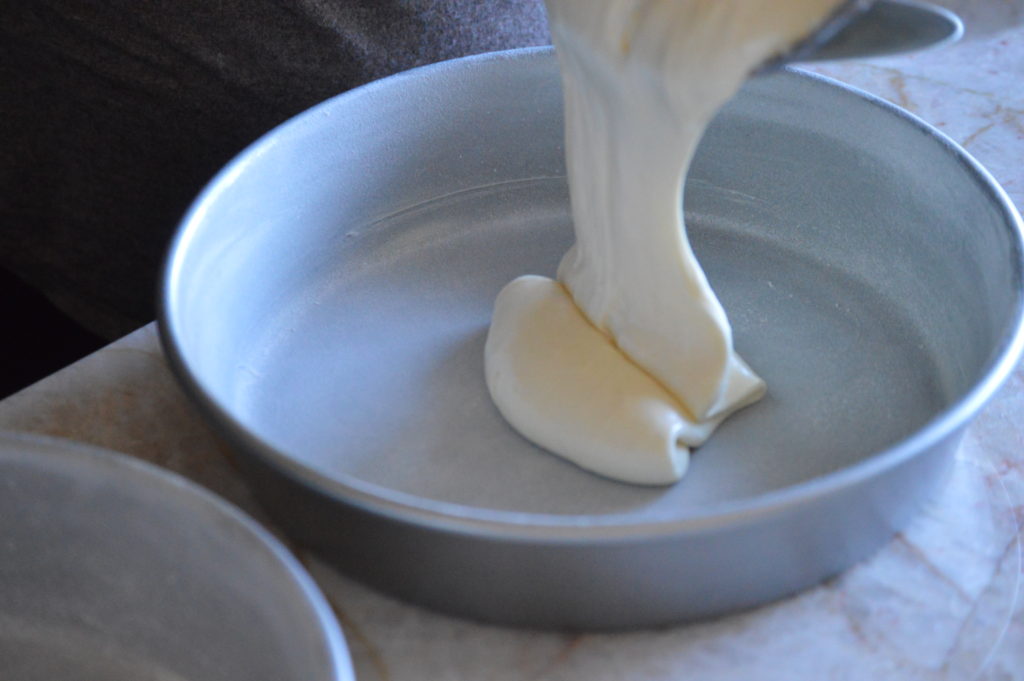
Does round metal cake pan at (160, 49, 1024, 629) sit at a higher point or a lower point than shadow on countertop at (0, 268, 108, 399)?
higher

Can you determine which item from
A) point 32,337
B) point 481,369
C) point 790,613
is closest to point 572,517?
point 790,613

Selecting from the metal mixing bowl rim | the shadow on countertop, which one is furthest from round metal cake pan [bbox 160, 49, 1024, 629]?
the shadow on countertop

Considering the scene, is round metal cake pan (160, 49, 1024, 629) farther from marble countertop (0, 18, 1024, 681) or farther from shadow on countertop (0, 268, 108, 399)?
shadow on countertop (0, 268, 108, 399)

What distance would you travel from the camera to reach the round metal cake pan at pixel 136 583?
459mm

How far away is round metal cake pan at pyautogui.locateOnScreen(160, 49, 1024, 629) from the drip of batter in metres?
0.03

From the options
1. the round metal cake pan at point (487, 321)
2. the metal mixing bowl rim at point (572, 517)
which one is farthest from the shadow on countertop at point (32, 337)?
the metal mixing bowl rim at point (572, 517)

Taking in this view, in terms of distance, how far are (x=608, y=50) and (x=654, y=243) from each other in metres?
0.12

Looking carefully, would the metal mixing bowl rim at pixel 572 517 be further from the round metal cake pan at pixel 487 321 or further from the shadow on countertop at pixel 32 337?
the shadow on countertop at pixel 32 337

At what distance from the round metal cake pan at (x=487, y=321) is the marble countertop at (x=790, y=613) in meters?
0.01

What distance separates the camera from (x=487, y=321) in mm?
791

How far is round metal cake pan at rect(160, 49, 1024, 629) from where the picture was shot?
1.68 ft

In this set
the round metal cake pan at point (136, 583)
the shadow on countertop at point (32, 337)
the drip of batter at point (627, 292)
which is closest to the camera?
the round metal cake pan at point (136, 583)

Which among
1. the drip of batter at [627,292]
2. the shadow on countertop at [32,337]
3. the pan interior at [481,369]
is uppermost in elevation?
the drip of batter at [627,292]

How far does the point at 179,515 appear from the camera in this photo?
485 millimetres
